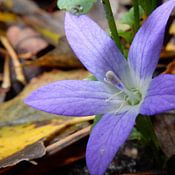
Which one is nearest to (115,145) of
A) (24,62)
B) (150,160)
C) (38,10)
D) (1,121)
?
(150,160)

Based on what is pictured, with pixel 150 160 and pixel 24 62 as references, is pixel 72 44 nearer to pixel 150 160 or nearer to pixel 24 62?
pixel 150 160

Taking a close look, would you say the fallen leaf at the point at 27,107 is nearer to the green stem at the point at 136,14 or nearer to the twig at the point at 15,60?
the twig at the point at 15,60

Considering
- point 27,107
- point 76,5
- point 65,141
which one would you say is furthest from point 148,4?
point 27,107

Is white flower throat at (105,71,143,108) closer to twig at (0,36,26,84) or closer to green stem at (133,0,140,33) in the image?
green stem at (133,0,140,33)

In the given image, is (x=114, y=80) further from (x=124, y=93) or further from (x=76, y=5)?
(x=76, y=5)

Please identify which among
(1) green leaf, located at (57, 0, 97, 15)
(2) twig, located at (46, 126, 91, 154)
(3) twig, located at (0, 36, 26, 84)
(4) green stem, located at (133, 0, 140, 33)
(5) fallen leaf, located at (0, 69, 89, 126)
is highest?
(1) green leaf, located at (57, 0, 97, 15)

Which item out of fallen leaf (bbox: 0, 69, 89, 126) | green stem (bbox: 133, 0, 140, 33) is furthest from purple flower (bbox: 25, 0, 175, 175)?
fallen leaf (bbox: 0, 69, 89, 126)

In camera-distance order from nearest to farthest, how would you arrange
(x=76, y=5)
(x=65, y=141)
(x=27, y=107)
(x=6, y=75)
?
(x=76, y=5), (x=65, y=141), (x=27, y=107), (x=6, y=75)
